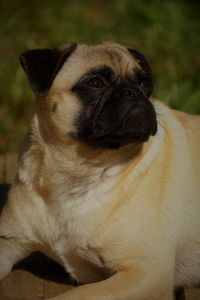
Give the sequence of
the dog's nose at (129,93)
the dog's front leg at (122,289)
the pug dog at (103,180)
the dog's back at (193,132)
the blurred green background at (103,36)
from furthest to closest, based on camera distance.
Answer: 1. the blurred green background at (103,36)
2. the dog's back at (193,132)
3. the dog's nose at (129,93)
4. the pug dog at (103,180)
5. the dog's front leg at (122,289)

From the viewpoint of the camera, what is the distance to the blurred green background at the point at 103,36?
5.67 m

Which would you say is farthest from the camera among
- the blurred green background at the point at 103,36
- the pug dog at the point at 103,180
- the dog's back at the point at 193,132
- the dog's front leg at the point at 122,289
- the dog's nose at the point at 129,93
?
the blurred green background at the point at 103,36

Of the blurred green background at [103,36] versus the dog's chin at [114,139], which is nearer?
the dog's chin at [114,139]

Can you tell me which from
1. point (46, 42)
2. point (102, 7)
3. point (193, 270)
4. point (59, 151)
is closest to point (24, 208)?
point (59, 151)

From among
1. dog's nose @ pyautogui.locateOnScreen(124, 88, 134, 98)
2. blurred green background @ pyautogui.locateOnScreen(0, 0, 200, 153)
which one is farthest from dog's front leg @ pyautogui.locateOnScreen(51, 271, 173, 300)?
blurred green background @ pyautogui.locateOnScreen(0, 0, 200, 153)

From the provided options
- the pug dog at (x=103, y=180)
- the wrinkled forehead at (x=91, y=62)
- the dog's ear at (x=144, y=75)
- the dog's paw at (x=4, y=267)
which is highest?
the wrinkled forehead at (x=91, y=62)

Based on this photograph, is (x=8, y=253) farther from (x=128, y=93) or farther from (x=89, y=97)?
(x=128, y=93)

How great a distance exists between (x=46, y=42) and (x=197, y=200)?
3.79 meters

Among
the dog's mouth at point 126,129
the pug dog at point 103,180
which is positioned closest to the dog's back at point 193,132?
the pug dog at point 103,180

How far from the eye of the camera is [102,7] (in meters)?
7.90

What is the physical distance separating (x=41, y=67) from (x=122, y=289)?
119cm

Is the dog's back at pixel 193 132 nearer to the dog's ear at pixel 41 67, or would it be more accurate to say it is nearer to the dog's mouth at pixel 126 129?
the dog's mouth at pixel 126 129

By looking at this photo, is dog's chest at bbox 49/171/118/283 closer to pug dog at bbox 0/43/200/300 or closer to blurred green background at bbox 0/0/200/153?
pug dog at bbox 0/43/200/300

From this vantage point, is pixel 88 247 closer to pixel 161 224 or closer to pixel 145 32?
pixel 161 224
